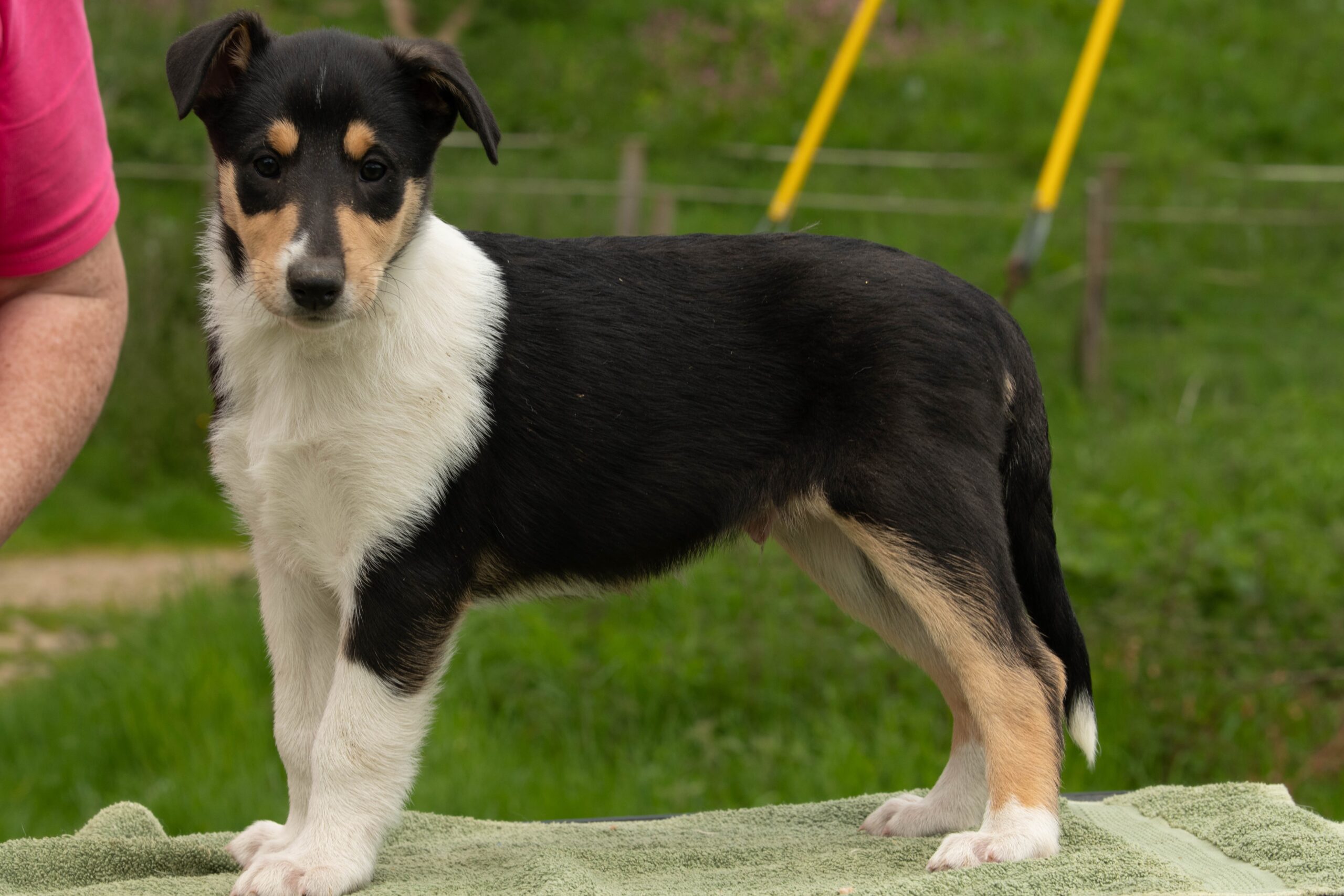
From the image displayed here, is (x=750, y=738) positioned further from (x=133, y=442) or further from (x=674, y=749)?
(x=133, y=442)

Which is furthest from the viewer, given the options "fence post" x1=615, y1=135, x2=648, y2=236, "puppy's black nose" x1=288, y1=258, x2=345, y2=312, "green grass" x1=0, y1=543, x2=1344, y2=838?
"fence post" x1=615, y1=135, x2=648, y2=236

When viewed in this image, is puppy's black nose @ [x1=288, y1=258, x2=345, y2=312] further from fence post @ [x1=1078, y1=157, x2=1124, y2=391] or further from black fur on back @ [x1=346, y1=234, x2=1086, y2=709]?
fence post @ [x1=1078, y1=157, x2=1124, y2=391]

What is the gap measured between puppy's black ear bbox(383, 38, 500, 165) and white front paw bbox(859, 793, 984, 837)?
193 centimetres

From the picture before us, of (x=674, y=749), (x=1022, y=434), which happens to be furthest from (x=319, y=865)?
(x=674, y=749)

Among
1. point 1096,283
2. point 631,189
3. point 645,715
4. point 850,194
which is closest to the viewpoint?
point 645,715

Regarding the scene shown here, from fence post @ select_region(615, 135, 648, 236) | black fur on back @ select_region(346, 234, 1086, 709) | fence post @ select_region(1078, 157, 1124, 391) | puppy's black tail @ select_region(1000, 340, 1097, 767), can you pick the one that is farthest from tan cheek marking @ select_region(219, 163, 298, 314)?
fence post @ select_region(1078, 157, 1124, 391)

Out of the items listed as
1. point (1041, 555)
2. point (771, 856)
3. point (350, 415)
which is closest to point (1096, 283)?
point (1041, 555)

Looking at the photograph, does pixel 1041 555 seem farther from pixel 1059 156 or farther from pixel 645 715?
pixel 645 715

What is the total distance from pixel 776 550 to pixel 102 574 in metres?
5.36

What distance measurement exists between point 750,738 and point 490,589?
12.2ft

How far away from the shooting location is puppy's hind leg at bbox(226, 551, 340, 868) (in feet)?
10.6

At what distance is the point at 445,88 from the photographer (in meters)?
3.03

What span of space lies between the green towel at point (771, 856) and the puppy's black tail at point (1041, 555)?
30 cm

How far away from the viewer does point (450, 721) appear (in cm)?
684
